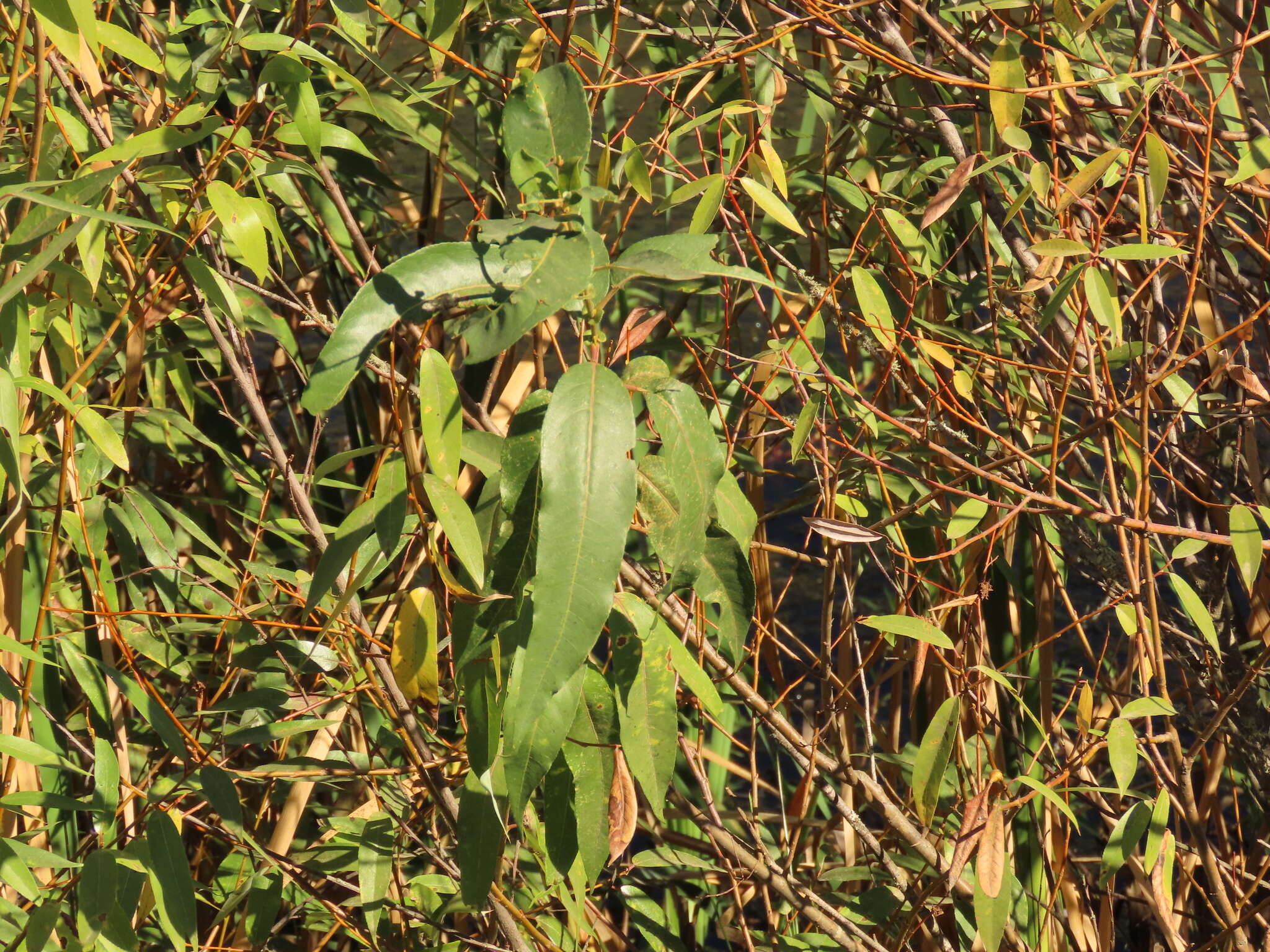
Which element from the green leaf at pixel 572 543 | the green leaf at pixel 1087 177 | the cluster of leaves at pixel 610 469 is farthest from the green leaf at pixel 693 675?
the green leaf at pixel 1087 177

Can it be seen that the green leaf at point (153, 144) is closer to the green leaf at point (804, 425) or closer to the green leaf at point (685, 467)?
the green leaf at point (685, 467)

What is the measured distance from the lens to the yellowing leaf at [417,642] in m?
0.64

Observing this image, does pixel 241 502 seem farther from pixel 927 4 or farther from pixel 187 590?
pixel 927 4

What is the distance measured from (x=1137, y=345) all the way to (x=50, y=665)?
0.88 meters

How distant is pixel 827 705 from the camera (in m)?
0.87

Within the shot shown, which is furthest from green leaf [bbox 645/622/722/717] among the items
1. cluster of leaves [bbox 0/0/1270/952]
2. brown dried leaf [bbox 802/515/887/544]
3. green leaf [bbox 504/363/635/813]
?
green leaf [bbox 504/363/635/813]

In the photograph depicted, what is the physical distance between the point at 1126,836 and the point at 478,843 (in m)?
0.41

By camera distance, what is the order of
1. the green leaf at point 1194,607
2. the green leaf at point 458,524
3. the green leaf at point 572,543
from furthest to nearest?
1. the green leaf at point 1194,607
2. the green leaf at point 458,524
3. the green leaf at point 572,543

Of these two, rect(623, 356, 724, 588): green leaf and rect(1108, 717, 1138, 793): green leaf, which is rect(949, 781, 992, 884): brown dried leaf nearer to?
rect(1108, 717, 1138, 793): green leaf

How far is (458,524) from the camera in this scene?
1.75 feet

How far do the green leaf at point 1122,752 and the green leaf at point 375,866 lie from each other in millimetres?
495

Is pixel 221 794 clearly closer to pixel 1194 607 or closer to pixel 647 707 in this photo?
pixel 647 707

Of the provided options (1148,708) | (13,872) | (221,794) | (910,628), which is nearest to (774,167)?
(910,628)

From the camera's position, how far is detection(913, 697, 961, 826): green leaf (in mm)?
A: 699
